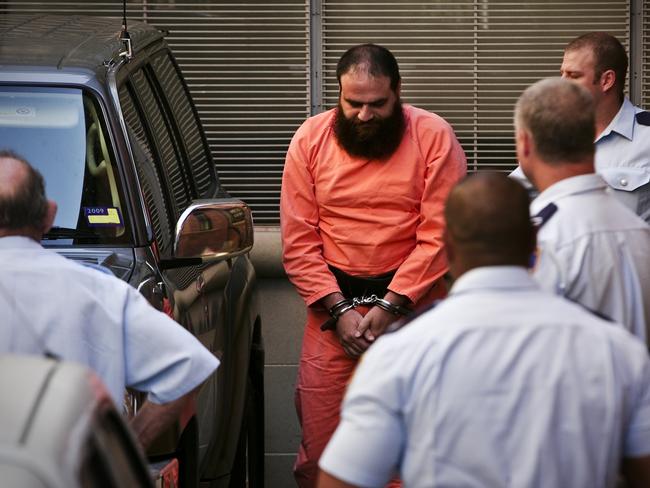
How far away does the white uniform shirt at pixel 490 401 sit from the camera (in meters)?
3.02

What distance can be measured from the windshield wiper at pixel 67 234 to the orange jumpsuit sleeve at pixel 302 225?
1.24m

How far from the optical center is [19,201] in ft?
12.8

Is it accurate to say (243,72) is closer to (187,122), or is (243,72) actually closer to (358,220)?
(187,122)

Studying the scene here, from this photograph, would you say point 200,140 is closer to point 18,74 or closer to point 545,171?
point 18,74

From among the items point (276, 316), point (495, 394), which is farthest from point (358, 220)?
point (276, 316)

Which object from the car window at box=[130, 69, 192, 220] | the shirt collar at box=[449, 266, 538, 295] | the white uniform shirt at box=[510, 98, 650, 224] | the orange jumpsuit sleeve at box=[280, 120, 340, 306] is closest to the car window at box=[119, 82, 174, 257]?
the car window at box=[130, 69, 192, 220]

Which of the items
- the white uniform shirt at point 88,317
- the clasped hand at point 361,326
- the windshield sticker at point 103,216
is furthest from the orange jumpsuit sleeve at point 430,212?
the white uniform shirt at point 88,317

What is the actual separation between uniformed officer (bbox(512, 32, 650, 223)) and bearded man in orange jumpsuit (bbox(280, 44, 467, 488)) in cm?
53

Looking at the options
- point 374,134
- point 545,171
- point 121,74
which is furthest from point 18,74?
point 545,171

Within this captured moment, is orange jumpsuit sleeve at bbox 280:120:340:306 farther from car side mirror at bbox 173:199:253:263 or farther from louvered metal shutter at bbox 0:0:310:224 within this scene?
louvered metal shutter at bbox 0:0:310:224

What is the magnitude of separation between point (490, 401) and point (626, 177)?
97.2 inches

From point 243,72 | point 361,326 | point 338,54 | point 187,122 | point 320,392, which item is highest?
point 338,54

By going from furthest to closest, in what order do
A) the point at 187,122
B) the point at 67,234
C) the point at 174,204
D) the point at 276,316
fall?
the point at 276,316
the point at 187,122
the point at 174,204
the point at 67,234

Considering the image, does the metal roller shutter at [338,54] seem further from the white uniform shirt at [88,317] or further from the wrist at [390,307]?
the white uniform shirt at [88,317]
